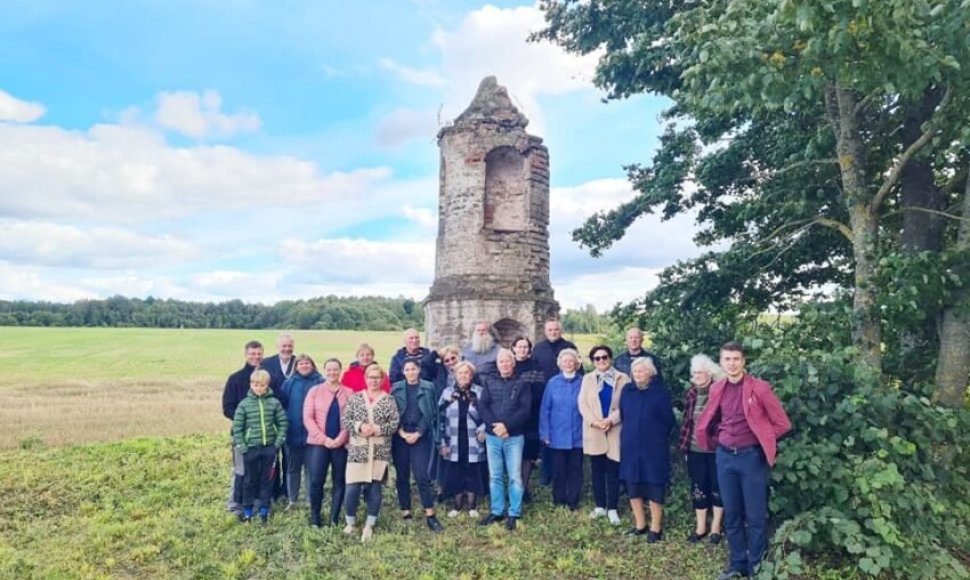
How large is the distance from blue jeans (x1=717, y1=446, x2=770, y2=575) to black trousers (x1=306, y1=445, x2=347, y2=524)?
149 inches

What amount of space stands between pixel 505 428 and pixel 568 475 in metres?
1.18

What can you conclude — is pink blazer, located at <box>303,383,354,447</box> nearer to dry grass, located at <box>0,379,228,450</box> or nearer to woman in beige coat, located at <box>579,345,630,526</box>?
woman in beige coat, located at <box>579,345,630,526</box>

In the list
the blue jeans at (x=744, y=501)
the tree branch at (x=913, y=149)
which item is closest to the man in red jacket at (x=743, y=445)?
the blue jeans at (x=744, y=501)

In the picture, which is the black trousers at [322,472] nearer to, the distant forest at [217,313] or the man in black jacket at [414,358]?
the man in black jacket at [414,358]

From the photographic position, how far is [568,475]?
734 cm

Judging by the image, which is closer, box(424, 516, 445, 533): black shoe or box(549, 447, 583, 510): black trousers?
box(424, 516, 445, 533): black shoe

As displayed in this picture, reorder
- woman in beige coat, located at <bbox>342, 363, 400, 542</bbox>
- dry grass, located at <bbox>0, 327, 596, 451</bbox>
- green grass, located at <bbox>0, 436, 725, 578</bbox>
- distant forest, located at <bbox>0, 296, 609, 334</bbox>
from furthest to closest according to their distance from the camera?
distant forest, located at <bbox>0, 296, 609, 334</bbox> < dry grass, located at <bbox>0, 327, 596, 451</bbox> < woman in beige coat, located at <bbox>342, 363, 400, 542</bbox> < green grass, located at <bbox>0, 436, 725, 578</bbox>

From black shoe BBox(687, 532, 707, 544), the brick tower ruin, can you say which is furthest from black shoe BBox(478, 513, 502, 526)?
the brick tower ruin

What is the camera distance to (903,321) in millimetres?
6539

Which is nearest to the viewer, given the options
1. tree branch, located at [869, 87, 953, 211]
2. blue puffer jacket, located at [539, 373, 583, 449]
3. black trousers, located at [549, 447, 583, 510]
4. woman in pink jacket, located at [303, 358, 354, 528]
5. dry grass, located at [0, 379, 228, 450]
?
tree branch, located at [869, 87, 953, 211]

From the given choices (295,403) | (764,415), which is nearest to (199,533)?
(295,403)

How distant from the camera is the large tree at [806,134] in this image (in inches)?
195

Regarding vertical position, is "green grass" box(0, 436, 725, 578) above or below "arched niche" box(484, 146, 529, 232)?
below

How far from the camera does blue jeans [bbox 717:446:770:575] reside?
5172 mm
